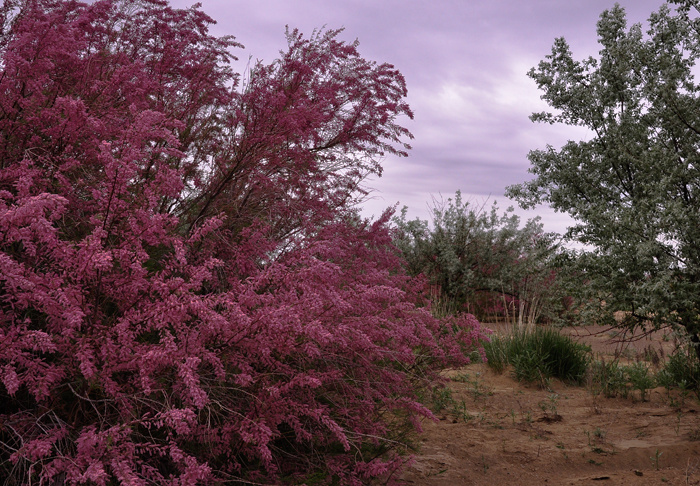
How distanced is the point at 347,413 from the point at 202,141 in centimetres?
249

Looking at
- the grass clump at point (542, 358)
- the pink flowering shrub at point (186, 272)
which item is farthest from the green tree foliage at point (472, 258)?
the pink flowering shrub at point (186, 272)

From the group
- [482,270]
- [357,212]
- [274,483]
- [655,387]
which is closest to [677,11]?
[357,212]

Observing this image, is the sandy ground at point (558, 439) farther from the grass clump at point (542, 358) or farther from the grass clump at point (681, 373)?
the grass clump at point (542, 358)

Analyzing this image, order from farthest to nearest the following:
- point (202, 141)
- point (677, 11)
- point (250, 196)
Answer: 1. point (677, 11)
2. point (202, 141)
3. point (250, 196)

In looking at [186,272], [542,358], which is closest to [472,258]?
[542,358]

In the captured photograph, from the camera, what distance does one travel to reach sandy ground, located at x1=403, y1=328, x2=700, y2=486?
4379 millimetres

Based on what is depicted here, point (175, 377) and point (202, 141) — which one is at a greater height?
point (202, 141)

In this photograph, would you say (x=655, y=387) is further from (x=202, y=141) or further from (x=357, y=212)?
(x=202, y=141)

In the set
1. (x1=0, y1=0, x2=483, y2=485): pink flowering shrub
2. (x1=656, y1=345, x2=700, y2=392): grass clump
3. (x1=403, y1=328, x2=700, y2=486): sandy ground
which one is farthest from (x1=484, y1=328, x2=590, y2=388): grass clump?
(x1=0, y1=0, x2=483, y2=485): pink flowering shrub

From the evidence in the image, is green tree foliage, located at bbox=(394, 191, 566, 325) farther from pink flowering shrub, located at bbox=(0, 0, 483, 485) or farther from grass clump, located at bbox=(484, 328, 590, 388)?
pink flowering shrub, located at bbox=(0, 0, 483, 485)

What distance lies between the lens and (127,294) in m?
2.63

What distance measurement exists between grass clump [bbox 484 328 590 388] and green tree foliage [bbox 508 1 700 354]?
181cm

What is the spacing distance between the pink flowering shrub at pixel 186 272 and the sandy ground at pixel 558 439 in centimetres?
60

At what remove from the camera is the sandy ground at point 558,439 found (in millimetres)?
4379
